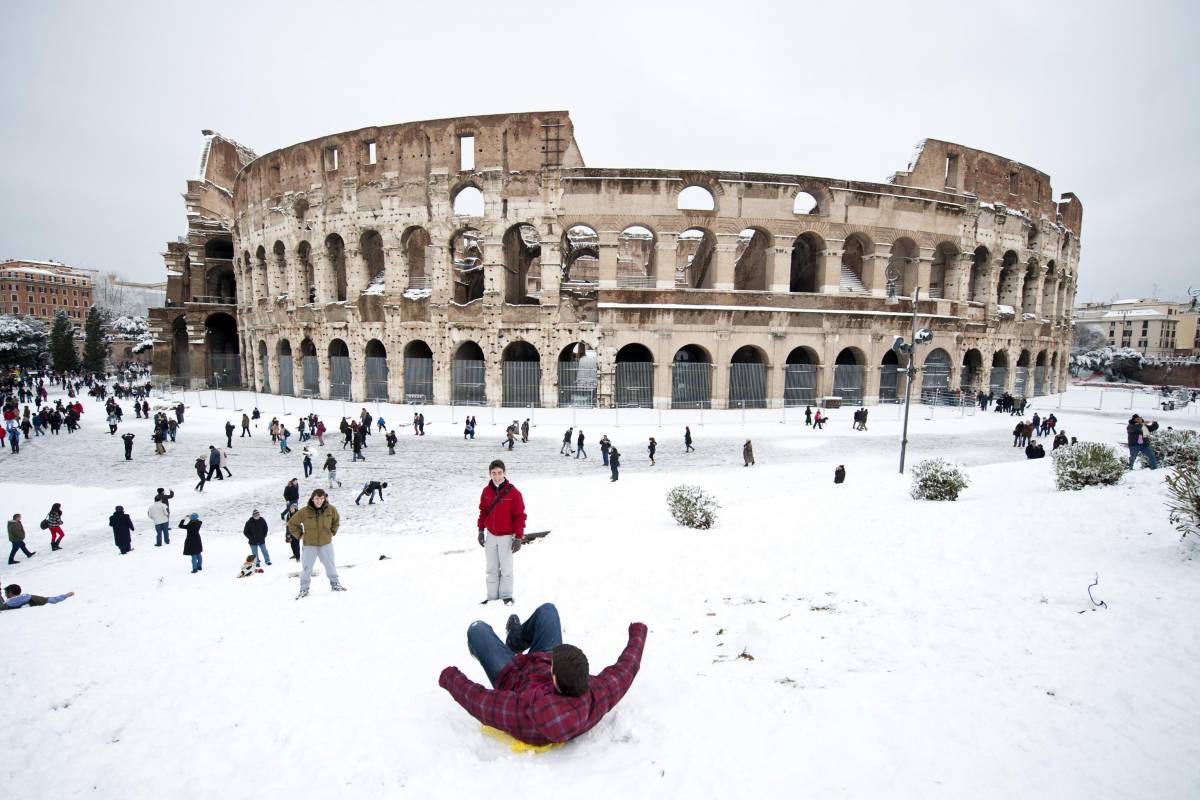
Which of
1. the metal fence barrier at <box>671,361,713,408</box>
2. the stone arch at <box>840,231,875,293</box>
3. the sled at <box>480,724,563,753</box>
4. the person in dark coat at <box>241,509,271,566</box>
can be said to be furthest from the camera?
the stone arch at <box>840,231,875,293</box>

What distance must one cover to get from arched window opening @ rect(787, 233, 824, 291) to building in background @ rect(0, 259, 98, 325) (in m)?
89.6

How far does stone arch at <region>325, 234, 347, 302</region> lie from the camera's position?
27.3m

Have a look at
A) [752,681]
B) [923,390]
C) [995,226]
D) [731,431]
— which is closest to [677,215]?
[731,431]

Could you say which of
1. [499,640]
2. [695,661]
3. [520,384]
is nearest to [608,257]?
[520,384]

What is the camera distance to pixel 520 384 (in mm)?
25141

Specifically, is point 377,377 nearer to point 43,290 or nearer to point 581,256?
point 581,256

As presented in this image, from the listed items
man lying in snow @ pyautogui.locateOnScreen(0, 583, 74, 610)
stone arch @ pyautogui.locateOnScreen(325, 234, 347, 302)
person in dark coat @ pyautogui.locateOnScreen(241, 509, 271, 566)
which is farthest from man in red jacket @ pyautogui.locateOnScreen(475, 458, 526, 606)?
stone arch @ pyautogui.locateOnScreen(325, 234, 347, 302)

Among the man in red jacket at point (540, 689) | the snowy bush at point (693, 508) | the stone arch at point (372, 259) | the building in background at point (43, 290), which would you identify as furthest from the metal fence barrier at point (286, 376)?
the building in background at point (43, 290)

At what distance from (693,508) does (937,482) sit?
4.14 meters

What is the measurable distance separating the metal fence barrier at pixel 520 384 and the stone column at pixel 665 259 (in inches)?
273

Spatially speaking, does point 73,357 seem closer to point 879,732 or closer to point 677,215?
point 677,215

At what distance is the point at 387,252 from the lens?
2534 cm

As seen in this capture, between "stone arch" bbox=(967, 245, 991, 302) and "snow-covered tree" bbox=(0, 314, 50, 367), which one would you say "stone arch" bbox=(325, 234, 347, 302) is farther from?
"snow-covered tree" bbox=(0, 314, 50, 367)

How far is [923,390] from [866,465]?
15.8m
